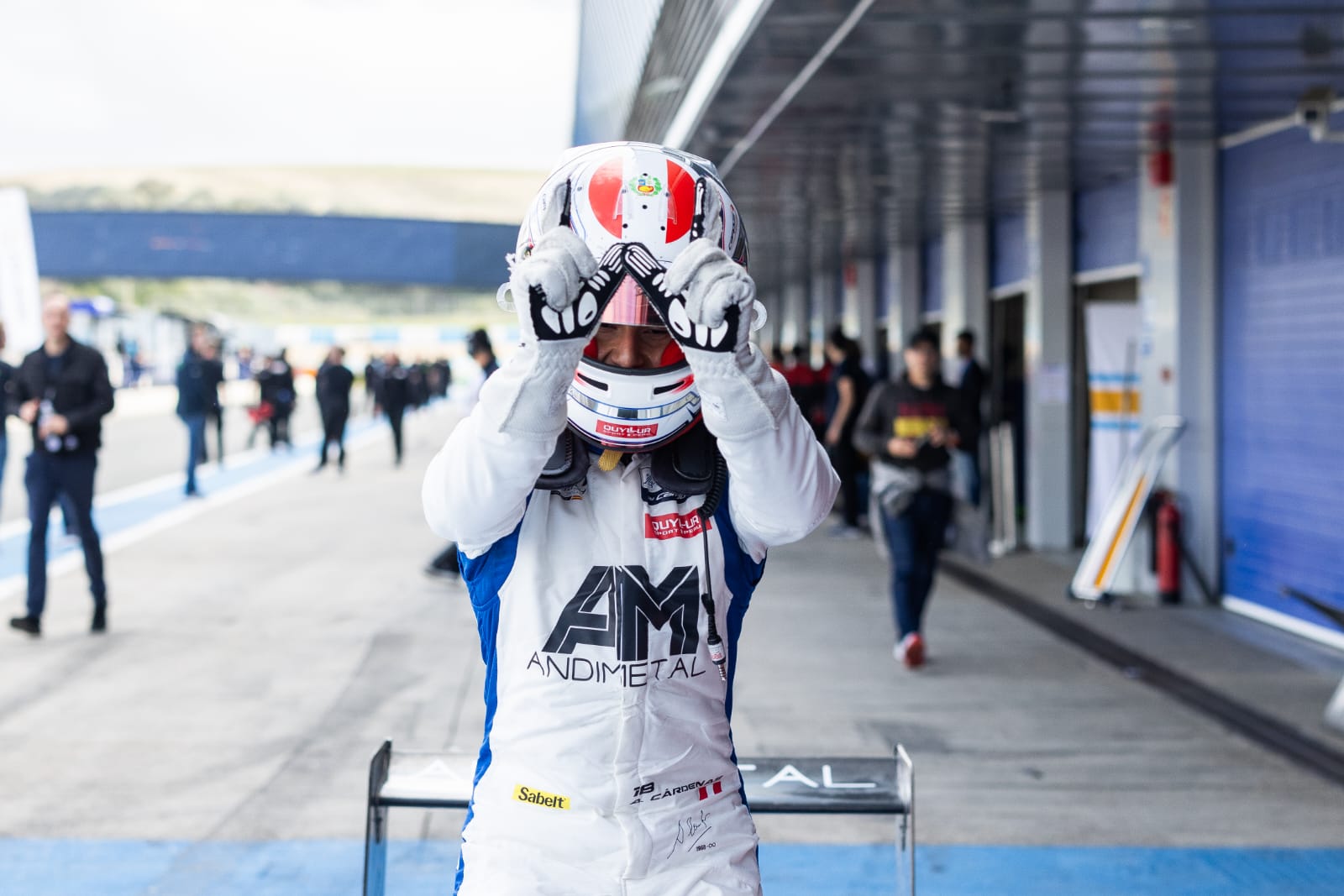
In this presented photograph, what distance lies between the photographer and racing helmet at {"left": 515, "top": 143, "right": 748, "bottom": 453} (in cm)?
201

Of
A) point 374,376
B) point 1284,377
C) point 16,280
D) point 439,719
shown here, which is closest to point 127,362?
point 374,376

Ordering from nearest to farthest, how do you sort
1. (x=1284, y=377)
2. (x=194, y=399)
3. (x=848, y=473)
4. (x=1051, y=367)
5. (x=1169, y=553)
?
A: (x=1284, y=377) → (x=1169, y=553) → (x=1051, y=367) → (x=848, y=473) → (x=194, y=399)

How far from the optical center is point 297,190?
164m

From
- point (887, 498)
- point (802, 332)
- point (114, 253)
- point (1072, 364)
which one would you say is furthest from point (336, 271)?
point (887, 498)

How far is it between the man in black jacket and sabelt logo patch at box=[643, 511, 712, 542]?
7083 millimetres

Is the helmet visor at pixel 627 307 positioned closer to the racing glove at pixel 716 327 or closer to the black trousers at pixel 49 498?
the racing glove at pixel 716 327

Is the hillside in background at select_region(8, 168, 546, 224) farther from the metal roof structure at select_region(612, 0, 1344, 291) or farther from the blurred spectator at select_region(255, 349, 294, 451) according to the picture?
the metal roof structure at select_region(612, 0, 1344, 291)

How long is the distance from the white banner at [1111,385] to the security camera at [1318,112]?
10.2ft

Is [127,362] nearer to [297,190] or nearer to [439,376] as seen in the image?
[439,376]

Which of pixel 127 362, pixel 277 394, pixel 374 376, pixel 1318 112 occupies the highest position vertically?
pixel 127 362

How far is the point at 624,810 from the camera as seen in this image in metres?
2.11

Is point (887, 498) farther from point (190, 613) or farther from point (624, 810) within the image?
point (624, 810)

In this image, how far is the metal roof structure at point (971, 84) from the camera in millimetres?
6539

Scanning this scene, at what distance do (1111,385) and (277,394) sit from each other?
17097 mm
